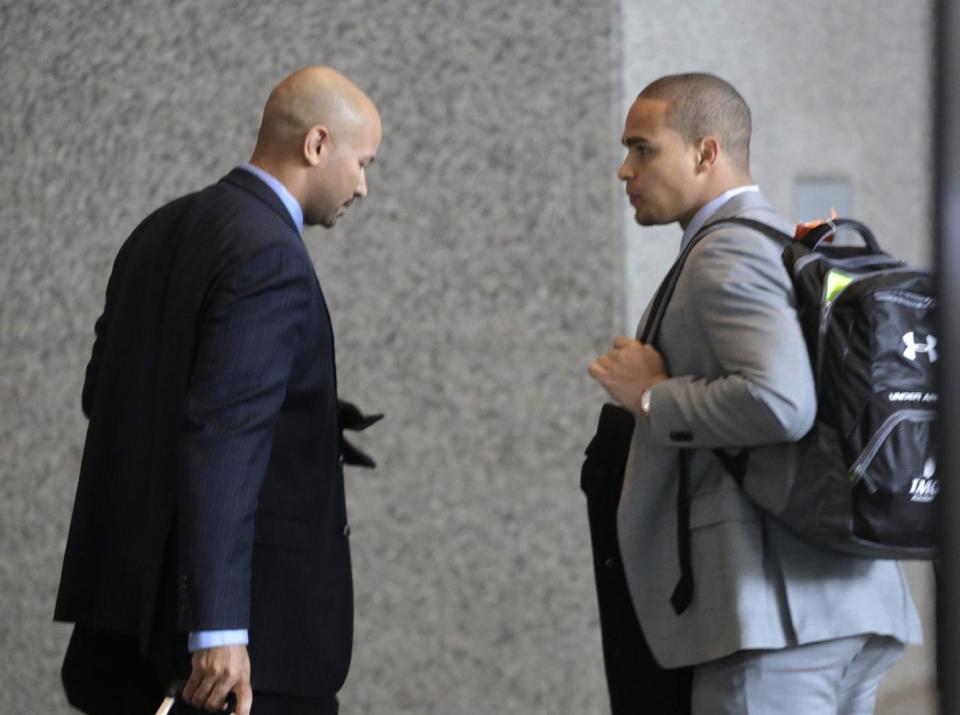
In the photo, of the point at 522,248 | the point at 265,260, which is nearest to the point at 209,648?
the point at 265,260

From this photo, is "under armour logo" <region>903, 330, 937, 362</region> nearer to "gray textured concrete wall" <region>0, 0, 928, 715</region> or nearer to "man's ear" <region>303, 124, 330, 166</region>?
"man's ear" <region>303, 124, 330, 166</region>

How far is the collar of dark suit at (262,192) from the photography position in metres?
2.05

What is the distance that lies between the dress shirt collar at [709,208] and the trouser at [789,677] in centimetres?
65

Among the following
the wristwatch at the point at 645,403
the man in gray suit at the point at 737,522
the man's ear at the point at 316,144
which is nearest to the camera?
the man in gray suit at the point at 737,522

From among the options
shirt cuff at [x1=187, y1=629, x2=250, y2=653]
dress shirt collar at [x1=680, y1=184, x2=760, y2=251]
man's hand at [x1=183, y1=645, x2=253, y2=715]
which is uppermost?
dress shirt collar at [x1=680, y1=184, x2=760, y2=251]

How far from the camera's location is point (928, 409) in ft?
6.20

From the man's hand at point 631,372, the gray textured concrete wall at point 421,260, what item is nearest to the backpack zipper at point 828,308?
the man's hand at point 631,372

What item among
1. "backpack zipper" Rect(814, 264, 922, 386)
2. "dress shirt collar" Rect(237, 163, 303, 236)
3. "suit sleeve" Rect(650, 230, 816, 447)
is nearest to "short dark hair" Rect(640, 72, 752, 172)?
"suit sleeve" Rect(650, 230, 816, 447)

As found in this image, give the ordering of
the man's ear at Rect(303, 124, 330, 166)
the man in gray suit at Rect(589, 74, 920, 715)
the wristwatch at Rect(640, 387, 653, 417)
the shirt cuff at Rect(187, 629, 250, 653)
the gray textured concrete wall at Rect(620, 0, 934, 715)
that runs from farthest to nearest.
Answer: the gray textured concrete wall at Rect(620, 0, 934, 715), the man's ear at Rect(303, 124, 330, 166), the wristwatch at Rect(640, 387, 653, 417), the man in gray suit at Rect(589, 74, 920, 715), the shirt cuff at Rect(187, 629, 250, 653)

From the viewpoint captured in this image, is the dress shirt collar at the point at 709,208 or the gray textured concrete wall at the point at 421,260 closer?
the dress shirt collar at the point at 709,208

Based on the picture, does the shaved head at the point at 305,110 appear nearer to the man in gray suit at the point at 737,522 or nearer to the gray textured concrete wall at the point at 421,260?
the man in gray suit at the point at 737,522

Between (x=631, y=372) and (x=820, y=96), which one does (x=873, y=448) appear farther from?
(x=820, y=96)

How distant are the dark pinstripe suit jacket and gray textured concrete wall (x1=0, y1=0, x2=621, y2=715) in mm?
1370

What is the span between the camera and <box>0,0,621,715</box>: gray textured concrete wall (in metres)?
3.40
